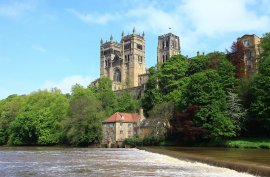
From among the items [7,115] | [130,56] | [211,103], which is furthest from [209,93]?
[130,56]

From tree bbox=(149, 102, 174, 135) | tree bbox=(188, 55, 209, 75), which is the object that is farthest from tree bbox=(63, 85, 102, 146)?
tree bbox=(188, 55, 209, 75)

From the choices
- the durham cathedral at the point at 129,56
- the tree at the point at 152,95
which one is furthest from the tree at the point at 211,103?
the durham cathedral at the point at 129,56

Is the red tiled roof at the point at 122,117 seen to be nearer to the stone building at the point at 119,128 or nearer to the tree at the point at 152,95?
the stone building at the point at 119,128

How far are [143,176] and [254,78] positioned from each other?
1549 inches

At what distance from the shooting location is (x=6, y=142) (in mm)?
90375

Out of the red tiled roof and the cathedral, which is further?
the cathedral

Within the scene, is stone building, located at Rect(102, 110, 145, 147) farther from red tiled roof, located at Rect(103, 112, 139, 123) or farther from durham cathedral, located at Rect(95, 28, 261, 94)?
durham cathedral, located at Rect(95, 28, 261, 94)

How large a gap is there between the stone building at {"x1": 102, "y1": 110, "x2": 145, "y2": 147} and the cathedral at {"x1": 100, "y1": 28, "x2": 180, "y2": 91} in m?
81.5

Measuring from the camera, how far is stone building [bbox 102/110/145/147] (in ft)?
251

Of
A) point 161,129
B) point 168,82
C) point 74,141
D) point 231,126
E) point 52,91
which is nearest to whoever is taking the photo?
point 231,126

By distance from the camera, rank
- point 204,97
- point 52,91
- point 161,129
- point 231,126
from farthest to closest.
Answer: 1. point 52,91
2. point 161,129
3. point 204,97
4. point 231,126

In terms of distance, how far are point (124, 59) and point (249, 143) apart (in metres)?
124

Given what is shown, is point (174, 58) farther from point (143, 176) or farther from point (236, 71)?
point (143, 176)

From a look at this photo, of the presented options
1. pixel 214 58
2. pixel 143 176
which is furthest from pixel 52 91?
pixel 143 176
